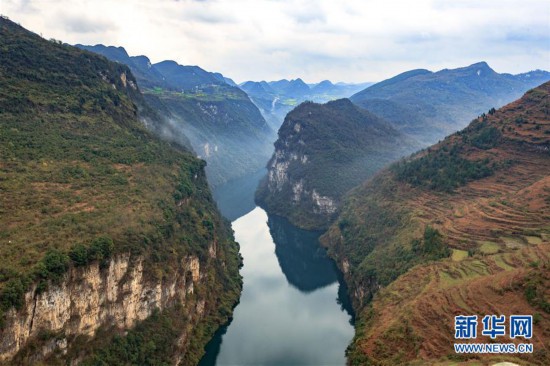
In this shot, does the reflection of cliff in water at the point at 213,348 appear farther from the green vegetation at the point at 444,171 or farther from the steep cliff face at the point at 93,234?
the green vegetation at the point at 444,171

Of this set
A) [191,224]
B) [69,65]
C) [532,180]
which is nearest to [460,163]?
[532,180]

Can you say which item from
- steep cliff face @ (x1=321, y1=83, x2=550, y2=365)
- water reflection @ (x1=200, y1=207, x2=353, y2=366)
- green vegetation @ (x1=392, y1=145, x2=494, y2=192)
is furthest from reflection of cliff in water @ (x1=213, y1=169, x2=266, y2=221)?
green vegetation @ (x1=392, y1=145, x2=494, y2=192)

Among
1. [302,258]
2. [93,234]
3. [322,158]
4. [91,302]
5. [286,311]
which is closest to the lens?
[91,302]

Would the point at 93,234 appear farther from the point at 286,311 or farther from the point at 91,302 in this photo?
the point at 286,311

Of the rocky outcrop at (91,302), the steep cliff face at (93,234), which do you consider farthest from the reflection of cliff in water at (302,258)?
the rocky outcrop at (91,302)

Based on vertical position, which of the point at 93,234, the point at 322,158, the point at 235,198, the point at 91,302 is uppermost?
the point at 93,234

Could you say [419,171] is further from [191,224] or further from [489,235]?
[191,224]

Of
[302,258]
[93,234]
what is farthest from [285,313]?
[93,234]
